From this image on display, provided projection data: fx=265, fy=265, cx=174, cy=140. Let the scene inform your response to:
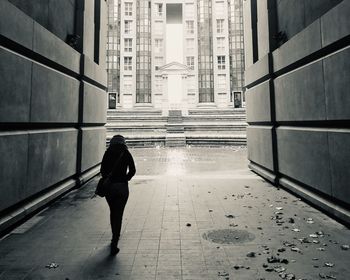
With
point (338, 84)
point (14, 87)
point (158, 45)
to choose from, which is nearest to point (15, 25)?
point (14, 87)

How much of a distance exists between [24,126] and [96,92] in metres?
5.26

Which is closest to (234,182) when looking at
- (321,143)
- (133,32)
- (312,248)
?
(321,143)

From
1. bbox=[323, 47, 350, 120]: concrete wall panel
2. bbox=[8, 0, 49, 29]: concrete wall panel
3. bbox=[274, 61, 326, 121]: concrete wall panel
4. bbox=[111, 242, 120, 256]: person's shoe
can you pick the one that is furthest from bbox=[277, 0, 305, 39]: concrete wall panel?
bbox=[111, 242, 120, 256]: person's shoe

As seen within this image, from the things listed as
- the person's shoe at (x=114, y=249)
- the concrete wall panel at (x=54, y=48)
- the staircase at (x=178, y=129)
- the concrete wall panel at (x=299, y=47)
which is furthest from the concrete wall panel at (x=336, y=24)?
the staircase at (x=178, y=129)

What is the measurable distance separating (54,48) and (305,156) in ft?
22.8

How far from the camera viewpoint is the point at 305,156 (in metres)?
6.65

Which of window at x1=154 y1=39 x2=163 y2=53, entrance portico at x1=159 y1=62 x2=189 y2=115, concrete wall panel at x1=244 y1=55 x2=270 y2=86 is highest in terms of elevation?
window at x1=154 y1=39 x2=163 y2=53

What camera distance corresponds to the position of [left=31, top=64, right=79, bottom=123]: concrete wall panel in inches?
235

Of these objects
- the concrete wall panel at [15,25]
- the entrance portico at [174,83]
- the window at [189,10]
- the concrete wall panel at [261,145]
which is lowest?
the concrete wall panel at [261,145]

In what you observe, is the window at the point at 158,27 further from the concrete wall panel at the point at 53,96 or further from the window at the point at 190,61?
the concrete wall panel at the point at 53,96

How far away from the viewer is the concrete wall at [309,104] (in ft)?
16.5

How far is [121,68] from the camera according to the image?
56.4m

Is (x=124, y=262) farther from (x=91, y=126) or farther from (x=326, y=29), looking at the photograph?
(x=91, y=126)

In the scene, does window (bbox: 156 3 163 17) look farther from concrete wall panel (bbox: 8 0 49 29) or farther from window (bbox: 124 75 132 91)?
concrete wall panel (bbox: 8 0 49 29)
